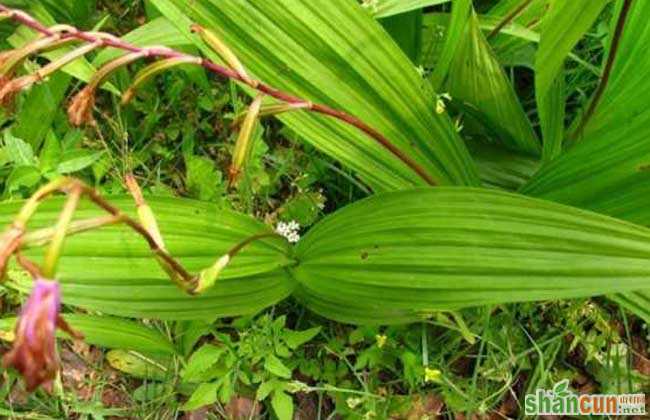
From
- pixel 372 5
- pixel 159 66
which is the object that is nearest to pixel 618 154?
pixel 372 5

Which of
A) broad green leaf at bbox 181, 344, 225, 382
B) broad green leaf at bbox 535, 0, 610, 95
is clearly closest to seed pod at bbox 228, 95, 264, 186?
broad green leaf at bbox 535, 0, 610, 95

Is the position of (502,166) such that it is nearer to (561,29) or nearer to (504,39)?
(504,39)

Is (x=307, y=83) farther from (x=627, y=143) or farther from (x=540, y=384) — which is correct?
(x=540, y=384)

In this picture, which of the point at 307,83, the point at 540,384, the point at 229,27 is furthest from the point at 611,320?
the point at 229,27

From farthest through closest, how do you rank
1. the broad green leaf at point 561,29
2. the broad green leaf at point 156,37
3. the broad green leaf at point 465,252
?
the broad green leaf at point 156,37, the broad green leaf at point 561,29, the broad green leaf at point 465,252

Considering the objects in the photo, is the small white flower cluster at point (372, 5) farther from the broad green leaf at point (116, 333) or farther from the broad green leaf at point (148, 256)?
the broad green leaf at point (116, 333)

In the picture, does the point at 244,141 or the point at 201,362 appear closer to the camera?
the point at 244,141

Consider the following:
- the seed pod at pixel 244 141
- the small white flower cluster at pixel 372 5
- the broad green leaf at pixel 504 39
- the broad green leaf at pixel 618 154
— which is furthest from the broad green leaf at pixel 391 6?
the seed pod at pixel 244 141

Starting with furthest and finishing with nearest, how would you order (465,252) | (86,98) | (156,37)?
(156,37) < (465,252) < (86,98)
